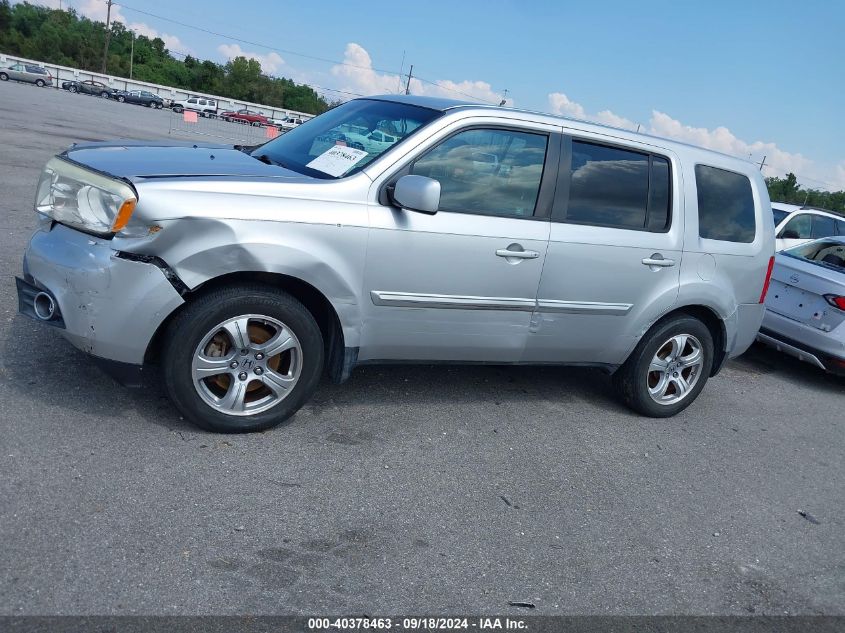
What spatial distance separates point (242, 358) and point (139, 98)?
6371 cm

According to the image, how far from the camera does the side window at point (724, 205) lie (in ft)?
17.4

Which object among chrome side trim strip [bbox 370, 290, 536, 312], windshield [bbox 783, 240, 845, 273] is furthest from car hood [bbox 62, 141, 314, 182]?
windshield [bbox 783, 240, 845, 273]

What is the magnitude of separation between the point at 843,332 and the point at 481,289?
4.50 meters

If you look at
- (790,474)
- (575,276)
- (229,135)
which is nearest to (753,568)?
(790,474)

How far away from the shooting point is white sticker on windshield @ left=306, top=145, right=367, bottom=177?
4.15 meters

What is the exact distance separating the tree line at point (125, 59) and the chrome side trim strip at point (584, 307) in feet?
305

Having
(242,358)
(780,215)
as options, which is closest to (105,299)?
(242,358)

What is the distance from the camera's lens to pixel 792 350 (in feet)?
24.0

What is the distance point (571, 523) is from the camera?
3.72 meters

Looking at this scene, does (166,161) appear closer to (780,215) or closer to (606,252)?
(606,252)

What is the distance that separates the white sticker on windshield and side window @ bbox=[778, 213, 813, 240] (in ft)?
28.5

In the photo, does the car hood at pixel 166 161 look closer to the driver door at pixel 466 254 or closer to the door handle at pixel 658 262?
the driver door at pixel 466 254

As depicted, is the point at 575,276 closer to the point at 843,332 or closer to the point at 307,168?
the point at 307,168

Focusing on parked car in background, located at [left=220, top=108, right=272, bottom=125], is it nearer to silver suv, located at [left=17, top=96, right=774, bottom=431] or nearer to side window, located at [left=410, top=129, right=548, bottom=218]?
silver suv, located at [left=17, top=96, right=774, bottom=431]
